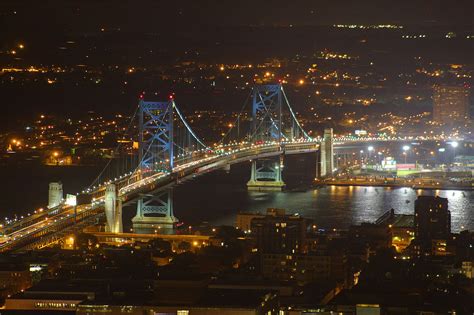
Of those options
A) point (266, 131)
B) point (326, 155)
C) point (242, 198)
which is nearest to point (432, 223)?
point (242, 198)

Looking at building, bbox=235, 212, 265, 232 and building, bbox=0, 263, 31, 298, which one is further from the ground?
building, bbox=235, 212, 265, 232

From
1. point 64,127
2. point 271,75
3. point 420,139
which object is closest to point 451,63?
point 271,75

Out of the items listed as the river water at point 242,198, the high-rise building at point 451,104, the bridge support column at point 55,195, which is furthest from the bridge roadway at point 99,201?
the high-rise building at point 451,104

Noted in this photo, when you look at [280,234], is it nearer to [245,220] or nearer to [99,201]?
[245,220]

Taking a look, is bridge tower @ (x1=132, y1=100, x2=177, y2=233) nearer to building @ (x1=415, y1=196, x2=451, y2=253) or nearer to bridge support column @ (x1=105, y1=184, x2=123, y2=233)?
bridge support column @ (x1=105, y1=184, x2=123, y2=233)

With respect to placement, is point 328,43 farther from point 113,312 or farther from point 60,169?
point 113,312

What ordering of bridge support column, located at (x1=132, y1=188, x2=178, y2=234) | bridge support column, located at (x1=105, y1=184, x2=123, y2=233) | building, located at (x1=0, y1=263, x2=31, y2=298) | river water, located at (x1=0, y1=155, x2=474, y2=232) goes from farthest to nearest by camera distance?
1. river water, located at (x1=0, y1=155, x2=474, y2=232)
2. bridge support column, located at (x1=132, y1=188, x2=178, y2=234)
3. bridge support column, located at (x1=105, y1=184, x2=123, y2=233)
4. building, located at (x1=0, y1=263, x2=31, y2=298)

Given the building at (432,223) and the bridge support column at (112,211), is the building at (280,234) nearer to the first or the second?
the building at (432,223)

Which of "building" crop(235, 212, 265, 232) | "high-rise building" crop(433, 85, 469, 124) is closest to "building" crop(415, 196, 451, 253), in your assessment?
"building" crop(235, 212, 265, 232)
